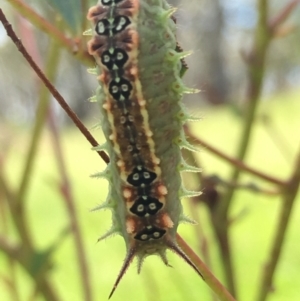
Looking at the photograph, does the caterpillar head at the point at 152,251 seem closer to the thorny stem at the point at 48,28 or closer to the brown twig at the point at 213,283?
the brown twig at the point at 213,283

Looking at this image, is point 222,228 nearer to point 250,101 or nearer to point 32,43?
point 250,101

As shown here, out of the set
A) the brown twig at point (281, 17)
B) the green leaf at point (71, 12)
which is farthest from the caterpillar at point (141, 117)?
the brown twig at point (281, 17)

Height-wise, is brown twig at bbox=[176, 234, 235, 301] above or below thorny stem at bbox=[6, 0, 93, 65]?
below

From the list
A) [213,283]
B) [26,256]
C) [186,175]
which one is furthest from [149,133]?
[186,175]

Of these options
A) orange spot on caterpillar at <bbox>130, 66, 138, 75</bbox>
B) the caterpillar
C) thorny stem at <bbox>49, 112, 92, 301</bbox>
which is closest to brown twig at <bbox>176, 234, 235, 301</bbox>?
the caterpillar

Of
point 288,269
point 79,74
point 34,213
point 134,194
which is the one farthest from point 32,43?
point 79,74

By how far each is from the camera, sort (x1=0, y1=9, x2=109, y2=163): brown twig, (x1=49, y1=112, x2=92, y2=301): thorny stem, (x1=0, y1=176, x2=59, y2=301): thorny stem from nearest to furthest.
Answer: (x1=0, y1=9, x2=109, y2=163): brown twig
(x1=0, y1=176, x2=59, y2=301): thorny stem
(x1=49, y1=112, x2=92, y2=301): thorny stem

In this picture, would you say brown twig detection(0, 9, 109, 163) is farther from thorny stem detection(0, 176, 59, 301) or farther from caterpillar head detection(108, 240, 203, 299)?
thorny stem detection(0, 176, 59, 301)
